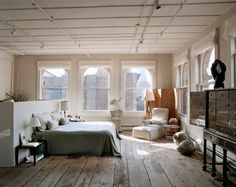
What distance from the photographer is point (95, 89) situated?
29.2 ft

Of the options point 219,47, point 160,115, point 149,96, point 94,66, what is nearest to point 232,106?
point 219,47

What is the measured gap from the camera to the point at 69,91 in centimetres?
878

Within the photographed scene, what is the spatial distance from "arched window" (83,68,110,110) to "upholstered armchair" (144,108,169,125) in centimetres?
186

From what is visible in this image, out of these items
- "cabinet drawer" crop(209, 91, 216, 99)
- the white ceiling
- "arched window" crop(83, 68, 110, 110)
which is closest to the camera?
"cabinet drawer" crop(209, 91, 216, 99)

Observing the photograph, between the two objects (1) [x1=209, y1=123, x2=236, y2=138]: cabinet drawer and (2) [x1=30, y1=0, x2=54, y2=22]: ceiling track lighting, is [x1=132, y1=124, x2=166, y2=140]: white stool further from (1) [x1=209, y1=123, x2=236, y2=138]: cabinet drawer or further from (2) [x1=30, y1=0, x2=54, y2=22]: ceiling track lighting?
(2) [x1=30, y1=0, x2=54, y2=22]: ceiling track lighting

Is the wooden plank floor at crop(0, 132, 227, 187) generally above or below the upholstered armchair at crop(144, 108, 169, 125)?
below

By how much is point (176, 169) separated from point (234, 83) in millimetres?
1814

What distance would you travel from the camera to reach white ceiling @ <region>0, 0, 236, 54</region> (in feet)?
12.8

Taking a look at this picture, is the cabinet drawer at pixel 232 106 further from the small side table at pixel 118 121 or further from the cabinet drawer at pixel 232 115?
the small side table at pixel 118 121

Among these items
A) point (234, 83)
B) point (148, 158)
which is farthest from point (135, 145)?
point (234, 83)

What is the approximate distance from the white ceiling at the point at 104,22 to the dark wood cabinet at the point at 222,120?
1.56 metres

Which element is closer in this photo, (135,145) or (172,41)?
(135,145)

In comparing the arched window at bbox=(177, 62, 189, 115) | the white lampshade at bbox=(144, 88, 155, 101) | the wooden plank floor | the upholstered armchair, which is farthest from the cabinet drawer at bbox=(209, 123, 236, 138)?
the white lampshade at bbox=(144, 88, 155, 101)

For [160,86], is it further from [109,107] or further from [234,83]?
[234,83]
